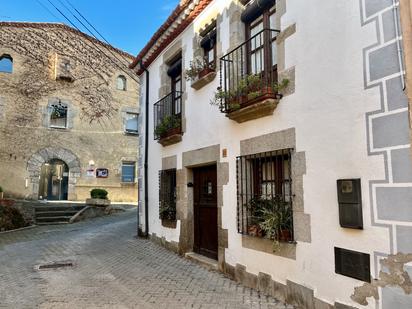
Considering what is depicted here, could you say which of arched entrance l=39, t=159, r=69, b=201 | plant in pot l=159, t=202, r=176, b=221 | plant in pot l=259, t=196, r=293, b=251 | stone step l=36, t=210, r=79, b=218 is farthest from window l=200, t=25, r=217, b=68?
arched entrance l=39, t=159, r=69, b=201

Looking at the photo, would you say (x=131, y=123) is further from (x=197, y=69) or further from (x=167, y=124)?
(x=197, y=69)

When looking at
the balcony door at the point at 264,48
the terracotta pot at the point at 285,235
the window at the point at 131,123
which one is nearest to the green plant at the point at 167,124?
the balcony door at the point at 264,48

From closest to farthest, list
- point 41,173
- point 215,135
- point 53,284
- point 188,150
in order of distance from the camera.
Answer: point 53,284
point 215,135
point 188,150
point 41,173

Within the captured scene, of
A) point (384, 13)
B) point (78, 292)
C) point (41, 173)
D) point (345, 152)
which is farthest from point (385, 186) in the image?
point (41, 173)

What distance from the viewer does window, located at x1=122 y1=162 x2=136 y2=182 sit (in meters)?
20.6

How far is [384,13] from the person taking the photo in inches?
141

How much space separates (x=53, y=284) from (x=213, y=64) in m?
4.62

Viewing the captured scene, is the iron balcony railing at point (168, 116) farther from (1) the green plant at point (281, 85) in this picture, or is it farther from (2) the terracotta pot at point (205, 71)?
(1) the green plant at point (281, 85)

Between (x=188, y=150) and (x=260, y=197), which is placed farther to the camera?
(x=188, y=150)

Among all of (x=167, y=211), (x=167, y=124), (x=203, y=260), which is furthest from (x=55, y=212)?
(x=203, y=260)

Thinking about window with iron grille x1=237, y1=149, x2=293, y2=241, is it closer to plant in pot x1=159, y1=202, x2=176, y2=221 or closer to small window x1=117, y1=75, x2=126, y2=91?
plant in pot x1=159, y1=202, x2=176, y2=221

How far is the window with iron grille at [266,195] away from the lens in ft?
15.8

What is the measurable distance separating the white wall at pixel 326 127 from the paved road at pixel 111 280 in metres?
0.80

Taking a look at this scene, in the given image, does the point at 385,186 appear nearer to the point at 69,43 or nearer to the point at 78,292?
the point at 78,292
